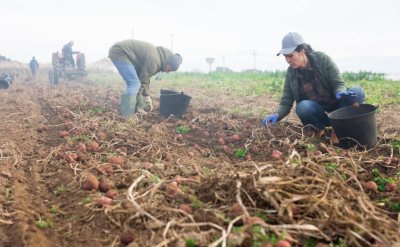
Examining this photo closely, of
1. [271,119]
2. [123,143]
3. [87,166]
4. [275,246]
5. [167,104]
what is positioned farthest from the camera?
[167,104]

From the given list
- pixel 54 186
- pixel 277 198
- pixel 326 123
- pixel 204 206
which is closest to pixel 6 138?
pixel 54 186

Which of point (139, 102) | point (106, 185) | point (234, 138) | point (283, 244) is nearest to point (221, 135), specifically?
point (234, 138)

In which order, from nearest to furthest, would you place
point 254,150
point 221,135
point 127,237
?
point 127,237
point 254,150
point 221,135

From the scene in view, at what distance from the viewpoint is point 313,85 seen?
4.08 metres

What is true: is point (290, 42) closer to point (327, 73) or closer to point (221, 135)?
point (327, 73)

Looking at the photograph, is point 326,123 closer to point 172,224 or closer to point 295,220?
point 295,220

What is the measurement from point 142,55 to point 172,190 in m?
3.94

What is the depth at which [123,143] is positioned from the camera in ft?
12.7

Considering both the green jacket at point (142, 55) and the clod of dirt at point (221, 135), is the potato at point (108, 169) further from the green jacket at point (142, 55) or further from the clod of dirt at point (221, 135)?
the green jacket at point (142, 55)

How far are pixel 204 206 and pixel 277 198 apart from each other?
436mm

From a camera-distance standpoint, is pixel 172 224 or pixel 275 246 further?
pixel 172 224

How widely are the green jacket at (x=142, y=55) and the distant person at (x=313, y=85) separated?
7.82 feet

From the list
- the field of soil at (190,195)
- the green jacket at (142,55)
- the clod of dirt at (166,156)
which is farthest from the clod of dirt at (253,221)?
the green jacket at (142,55)

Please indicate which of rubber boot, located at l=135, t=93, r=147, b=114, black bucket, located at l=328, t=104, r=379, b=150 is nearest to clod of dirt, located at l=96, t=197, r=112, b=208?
black bucket, located at l=328, t=104, r=379, b=150
